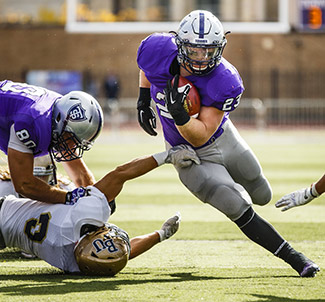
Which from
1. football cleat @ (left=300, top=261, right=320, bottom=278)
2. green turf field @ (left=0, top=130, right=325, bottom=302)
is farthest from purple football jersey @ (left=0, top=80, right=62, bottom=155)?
football cleat @ (left=300, top=261, right=320, bottom=278)

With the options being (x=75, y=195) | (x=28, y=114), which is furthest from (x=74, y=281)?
(x=28, y=114)

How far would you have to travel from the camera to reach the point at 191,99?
4.96 metres

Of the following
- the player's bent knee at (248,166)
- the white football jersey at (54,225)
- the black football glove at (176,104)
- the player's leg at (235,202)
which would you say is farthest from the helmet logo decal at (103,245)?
the player's bent knee at (248,166)

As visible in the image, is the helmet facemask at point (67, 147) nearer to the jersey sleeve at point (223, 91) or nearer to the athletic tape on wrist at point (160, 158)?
the athletic tape on wrist at point (160, 158)

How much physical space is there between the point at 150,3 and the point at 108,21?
6.85ft

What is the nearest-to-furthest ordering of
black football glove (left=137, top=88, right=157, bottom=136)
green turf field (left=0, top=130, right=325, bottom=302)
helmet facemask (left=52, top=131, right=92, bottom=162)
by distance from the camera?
green turf field (left=0, top=130, right=325, bottom=302)
helmet facemask (left=52, top=131, right=92, bottom=162)
black football glove (left=137, top=88, right=157, bottom=136)

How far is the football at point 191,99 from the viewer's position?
4949mm

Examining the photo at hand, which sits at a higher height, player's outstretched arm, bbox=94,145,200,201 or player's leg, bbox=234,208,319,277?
player's outstretched arm, bbox=94,145,200,201

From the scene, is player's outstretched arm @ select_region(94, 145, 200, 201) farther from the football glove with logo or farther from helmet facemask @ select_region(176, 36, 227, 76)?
helmet facemask @ select_region(176, 36, 227, 76)

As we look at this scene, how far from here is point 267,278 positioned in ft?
15.6

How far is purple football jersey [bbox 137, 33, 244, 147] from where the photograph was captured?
496 centimetres

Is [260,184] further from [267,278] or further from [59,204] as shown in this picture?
[59,204]

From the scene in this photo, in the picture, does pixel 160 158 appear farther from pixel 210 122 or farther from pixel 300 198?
pixel 300 198

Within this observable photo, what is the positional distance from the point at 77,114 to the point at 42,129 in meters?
0.25
